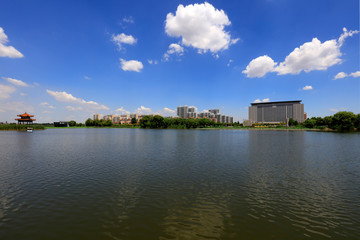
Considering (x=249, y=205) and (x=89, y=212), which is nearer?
(x=89, y=212)

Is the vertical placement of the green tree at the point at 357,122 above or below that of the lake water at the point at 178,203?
above

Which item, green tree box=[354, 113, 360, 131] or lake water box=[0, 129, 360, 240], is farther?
green tree box=[354, 113, 360, 131]

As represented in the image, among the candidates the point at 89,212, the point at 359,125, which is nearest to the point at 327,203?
the point at 89,212

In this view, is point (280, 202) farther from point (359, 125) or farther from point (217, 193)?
point (359, 125)

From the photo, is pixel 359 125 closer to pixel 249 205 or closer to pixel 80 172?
pixel 249 205

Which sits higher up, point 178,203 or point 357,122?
point 357,122

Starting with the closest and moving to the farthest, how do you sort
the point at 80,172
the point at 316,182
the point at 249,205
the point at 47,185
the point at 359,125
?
1. the point at 249,205
2. the point at 47,185
3. the point at 316,182
4. the point at 80,172
5. the point at 359,125

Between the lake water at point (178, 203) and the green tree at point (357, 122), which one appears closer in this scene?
the lake water at point (178, 203)

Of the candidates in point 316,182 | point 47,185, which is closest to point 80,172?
point 47,185

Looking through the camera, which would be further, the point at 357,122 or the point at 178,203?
the point at 357,122

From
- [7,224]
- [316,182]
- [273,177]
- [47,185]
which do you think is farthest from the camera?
[273,177]

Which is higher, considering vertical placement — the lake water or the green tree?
the green tree

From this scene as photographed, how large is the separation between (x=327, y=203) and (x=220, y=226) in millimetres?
9391

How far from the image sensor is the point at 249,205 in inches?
501
